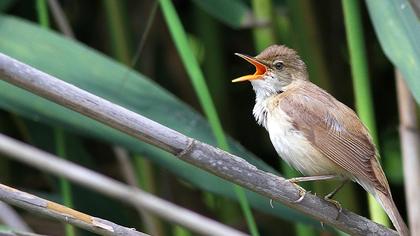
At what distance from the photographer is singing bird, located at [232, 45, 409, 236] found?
2146 mm

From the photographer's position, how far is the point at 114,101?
235 cm

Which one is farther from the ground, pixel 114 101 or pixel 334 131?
pixel 114 101

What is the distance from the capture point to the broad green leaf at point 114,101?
234 centimetres

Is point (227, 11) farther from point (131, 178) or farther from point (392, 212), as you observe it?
point (392, 212)

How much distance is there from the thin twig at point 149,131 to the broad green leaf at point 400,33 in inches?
18.3

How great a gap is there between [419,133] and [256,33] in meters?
0.61

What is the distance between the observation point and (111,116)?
157cm

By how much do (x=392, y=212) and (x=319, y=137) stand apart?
1.02ft

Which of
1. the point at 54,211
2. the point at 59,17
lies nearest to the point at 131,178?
the point at 59,17

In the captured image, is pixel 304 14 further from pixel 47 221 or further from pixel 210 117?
pixel 47 221

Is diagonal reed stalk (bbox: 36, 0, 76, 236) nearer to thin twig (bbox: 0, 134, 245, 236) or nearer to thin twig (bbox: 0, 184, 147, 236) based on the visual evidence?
thin twig (bbox: 0, 134, 245, 236)

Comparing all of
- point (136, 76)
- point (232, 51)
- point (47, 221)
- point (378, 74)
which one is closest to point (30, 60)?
point (136, 76)

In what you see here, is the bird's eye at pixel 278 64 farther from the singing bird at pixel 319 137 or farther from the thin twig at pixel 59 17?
the thin twig at pixel 59 17

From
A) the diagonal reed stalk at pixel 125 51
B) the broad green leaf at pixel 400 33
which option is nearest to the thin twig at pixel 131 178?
the diagonal reed stalk at pixel 125 51
